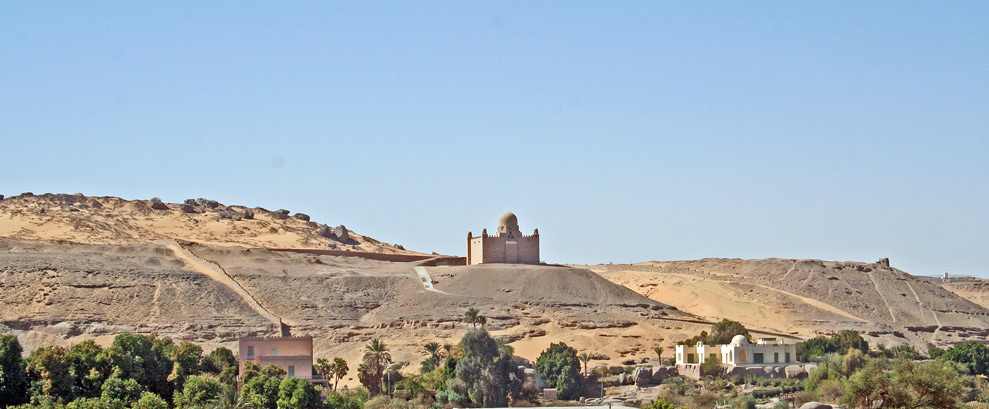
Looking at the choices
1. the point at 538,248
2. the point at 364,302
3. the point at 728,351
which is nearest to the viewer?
the point at 728,351

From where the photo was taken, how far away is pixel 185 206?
103 m

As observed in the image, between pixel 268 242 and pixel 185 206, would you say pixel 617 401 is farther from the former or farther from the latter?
pixel 185 206

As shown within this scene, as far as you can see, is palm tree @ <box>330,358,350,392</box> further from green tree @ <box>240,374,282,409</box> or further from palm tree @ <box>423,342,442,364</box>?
green tree @ <box>240,374,282,409</box>

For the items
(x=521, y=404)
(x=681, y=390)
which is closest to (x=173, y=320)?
(x=521, y=404)

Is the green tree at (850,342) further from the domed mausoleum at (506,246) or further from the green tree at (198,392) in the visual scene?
the green tree at (198,392)

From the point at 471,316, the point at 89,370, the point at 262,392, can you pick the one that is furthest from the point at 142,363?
the point at 471,316

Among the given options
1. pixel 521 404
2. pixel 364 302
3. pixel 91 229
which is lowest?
pixel 521 404

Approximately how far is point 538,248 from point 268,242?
828 inches

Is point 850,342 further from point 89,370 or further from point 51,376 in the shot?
point 51,376

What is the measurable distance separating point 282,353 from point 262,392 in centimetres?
1049

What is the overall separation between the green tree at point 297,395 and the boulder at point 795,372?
2056 cm

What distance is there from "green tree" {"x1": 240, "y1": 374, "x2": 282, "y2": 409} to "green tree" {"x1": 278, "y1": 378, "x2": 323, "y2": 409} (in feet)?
0.89

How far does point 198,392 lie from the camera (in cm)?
4191

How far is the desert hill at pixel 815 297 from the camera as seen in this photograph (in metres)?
74.8
